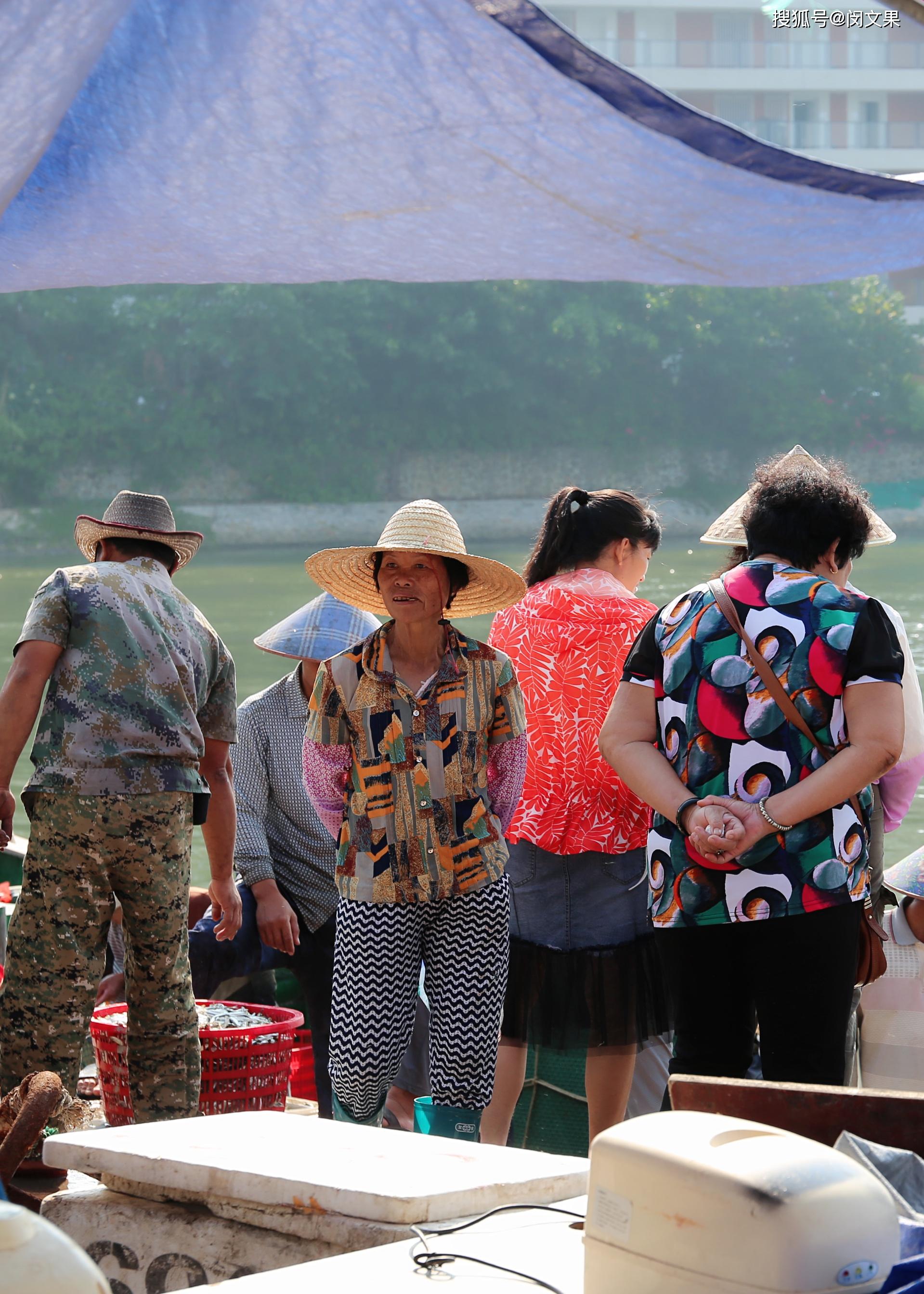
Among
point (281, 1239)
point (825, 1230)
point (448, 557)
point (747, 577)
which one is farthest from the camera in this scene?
point (448, 557)

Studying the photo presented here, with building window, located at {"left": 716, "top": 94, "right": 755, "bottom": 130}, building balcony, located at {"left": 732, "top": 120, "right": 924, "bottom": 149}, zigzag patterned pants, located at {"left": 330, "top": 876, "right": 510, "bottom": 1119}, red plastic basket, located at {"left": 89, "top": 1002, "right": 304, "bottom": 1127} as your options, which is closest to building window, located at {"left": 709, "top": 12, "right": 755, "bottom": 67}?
building window, located at {"left": 716, "top": 94, "right": 755, "bottom": 130}

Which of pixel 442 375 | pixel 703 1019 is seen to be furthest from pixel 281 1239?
pixel 442 375

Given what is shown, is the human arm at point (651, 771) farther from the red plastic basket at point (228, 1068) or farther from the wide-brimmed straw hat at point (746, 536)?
the red plastic basket at point (228, 1068)

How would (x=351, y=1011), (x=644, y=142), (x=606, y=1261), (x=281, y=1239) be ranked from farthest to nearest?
(x=351, y=1011) < (x=644, y=142) < (x=281, y=1239) < (x=606, y=1261)

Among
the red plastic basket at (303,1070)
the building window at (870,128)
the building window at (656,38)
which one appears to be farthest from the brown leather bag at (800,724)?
the building window at (870,128)

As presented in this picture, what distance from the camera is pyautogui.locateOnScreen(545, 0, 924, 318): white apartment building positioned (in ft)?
226

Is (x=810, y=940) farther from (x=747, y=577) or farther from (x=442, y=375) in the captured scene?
(x=442, y=375)

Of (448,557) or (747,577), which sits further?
(448,557)

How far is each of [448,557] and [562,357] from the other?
5476cm

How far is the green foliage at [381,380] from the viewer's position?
53.4m

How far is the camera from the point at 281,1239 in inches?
65.3

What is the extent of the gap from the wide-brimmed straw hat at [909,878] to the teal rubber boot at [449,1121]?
104 cm

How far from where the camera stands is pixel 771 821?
2.31m

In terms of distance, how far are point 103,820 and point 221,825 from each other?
41cm
